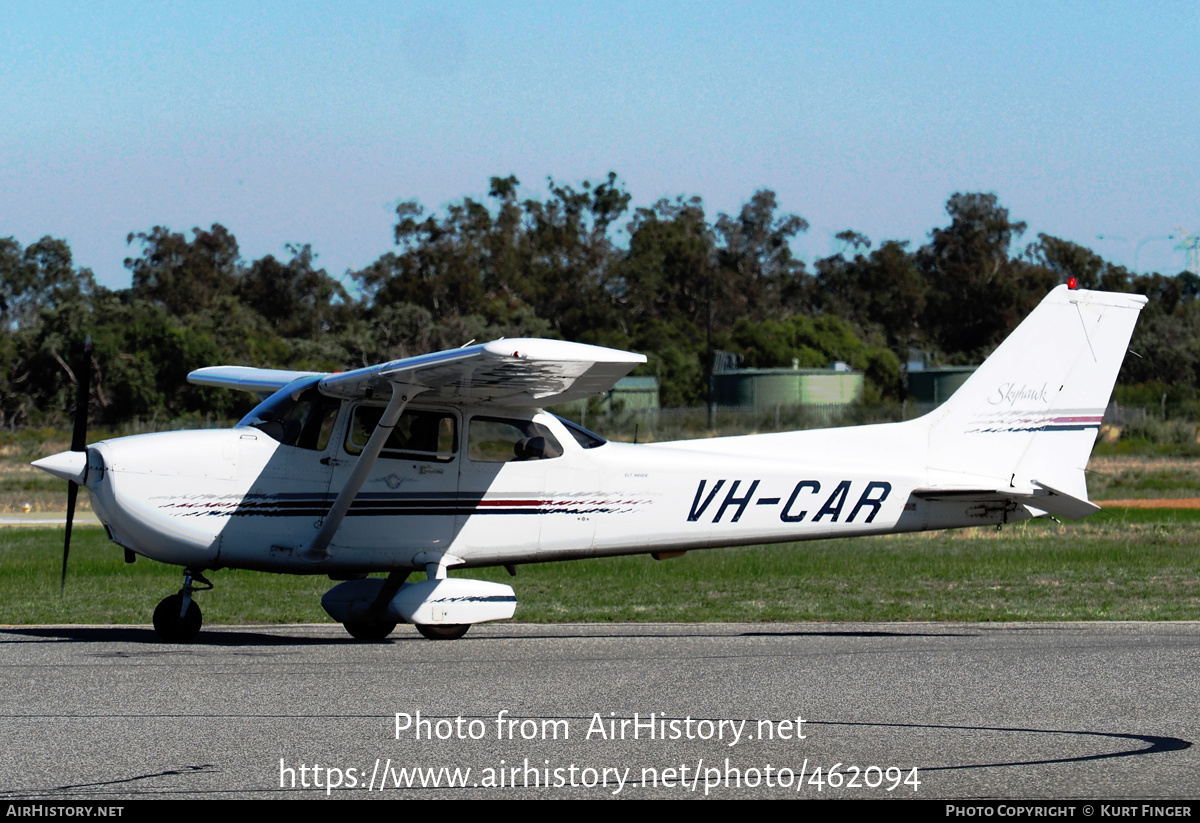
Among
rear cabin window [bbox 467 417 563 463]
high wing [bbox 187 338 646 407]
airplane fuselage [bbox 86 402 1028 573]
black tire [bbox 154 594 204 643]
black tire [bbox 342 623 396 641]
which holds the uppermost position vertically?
high wing [bbox 187 338 646 407]

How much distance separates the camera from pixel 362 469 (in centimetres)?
1012

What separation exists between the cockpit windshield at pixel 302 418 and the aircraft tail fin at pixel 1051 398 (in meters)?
5.10

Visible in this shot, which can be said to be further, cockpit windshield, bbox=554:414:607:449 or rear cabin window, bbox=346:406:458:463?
cockpit windshield, bbox=554:414:607:449

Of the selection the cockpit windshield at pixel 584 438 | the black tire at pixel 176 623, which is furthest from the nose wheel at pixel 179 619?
the cockpit windshield at pixel 584 438

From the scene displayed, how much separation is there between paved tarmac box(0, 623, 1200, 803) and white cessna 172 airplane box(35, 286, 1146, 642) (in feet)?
2.29

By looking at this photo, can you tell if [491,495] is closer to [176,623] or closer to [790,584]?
[176,623]

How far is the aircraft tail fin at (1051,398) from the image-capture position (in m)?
11.3

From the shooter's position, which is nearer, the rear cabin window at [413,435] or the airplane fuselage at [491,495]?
the airplane fuselage at [491,495]

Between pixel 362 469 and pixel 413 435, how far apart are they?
734 mm

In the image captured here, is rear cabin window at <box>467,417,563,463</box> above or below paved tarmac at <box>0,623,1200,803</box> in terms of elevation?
above

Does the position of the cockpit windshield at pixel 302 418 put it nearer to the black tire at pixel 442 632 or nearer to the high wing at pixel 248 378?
the black tire at pixel 442 632

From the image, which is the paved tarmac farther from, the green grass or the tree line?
the tree line

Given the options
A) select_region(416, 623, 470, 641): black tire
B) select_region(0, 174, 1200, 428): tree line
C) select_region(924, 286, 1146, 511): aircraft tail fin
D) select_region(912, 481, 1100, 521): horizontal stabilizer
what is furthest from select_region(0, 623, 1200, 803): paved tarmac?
select_region(0, 174, 1200, 428): tree line

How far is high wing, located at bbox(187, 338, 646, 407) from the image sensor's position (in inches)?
341
